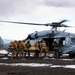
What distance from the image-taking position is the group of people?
121 feet

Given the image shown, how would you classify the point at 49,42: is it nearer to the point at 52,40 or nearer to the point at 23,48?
the point at 52,40

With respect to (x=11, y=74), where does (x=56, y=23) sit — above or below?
above

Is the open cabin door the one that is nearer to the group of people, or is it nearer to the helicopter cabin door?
the helicopter cabin door

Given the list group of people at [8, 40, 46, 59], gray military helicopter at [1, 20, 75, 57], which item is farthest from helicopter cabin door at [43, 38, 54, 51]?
group of people at [8, 40, 46, 59]

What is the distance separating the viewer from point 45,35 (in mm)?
41531

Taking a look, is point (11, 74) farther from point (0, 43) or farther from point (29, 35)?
point (0, 43)

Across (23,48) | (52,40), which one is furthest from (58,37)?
(23,48)

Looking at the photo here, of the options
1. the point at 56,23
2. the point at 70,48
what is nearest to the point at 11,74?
the point at 70,48

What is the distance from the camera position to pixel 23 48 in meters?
37.1

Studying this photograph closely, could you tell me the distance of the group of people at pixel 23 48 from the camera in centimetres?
3700

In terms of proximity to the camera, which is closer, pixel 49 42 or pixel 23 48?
pixel 23 48

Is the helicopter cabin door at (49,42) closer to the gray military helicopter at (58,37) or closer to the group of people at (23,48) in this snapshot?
the gray military helicopter at (58,37)

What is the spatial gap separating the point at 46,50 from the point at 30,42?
8.87ft

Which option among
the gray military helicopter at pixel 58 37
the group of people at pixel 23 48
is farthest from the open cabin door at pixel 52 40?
the group of people at pixel 23 48
